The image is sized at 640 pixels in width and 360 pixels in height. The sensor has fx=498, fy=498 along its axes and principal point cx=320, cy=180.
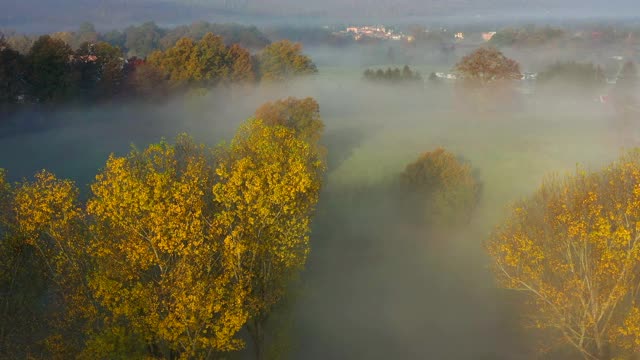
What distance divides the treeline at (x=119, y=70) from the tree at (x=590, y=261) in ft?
248

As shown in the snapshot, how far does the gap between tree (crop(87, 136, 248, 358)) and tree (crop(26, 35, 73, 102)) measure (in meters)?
68.7

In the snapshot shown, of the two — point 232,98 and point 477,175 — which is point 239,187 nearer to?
point 477,175

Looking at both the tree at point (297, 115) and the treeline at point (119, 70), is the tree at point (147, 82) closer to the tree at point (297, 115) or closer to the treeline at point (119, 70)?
the treeline at point (119, 70)

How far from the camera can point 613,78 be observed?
129875 millimetres

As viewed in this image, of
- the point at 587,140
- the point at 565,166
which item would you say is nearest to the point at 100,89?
the point at 565,166

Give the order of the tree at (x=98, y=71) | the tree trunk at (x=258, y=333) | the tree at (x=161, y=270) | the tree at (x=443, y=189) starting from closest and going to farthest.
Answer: the tree at (x=161, y=270) → the tree trunk at (x=258, y=333) → the tree at (x=443, y=189) → the tree at (x=98, y=71)

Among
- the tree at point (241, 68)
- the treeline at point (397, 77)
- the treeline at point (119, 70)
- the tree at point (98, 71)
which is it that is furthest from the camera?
the treeline at point (397, 77)

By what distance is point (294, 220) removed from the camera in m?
22.7

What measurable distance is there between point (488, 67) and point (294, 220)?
71.5 m

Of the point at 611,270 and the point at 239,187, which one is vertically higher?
the point at 239,187

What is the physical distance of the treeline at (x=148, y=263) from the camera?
59.0 ft

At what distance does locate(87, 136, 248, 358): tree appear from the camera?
1759cm

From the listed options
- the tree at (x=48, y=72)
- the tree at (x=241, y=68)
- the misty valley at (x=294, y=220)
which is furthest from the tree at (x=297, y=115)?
the tree at (x=241, y=68)

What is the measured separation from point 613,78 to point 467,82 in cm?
6455
